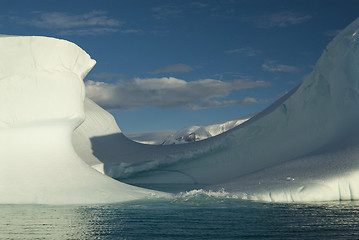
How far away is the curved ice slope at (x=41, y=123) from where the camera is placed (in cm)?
861

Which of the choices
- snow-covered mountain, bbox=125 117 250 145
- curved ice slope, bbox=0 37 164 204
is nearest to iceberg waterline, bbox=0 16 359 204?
curved ice slope, bbox=0 37 164 204

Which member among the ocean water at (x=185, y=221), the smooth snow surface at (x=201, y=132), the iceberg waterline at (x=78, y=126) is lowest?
the ocean water at (x=185, y=221)

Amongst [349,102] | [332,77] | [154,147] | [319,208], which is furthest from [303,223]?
[154,147]

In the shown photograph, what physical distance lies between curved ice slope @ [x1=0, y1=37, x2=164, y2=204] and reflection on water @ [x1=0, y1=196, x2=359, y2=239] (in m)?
1.31

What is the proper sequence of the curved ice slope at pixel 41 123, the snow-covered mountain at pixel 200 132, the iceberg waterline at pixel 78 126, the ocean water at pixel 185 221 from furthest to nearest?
the snow-covered mountain at pixel 200 132 → the curved ice slope at pixel 41 123 → the iceberg waterline at pixel 78 126 → the ocean water at pixel 185 221

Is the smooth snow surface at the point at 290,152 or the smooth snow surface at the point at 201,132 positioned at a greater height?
the smooth snow surface at the point at 201,132

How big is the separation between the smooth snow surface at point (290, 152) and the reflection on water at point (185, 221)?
1.35 m

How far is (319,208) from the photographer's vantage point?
6770 millimetres

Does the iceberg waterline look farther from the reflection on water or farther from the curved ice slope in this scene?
the reflection on water

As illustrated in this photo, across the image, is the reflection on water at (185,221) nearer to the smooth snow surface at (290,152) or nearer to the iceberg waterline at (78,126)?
Answer: the iceberg waterline at (78,126)

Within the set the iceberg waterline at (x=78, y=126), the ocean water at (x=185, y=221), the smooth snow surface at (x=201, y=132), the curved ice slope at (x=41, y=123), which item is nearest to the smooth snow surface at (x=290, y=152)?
the iceberg waterline at (x=78, y=126)

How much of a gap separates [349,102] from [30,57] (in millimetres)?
9001

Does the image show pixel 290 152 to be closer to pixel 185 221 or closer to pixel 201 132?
pixel 185 221

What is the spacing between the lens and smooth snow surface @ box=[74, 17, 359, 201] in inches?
332
